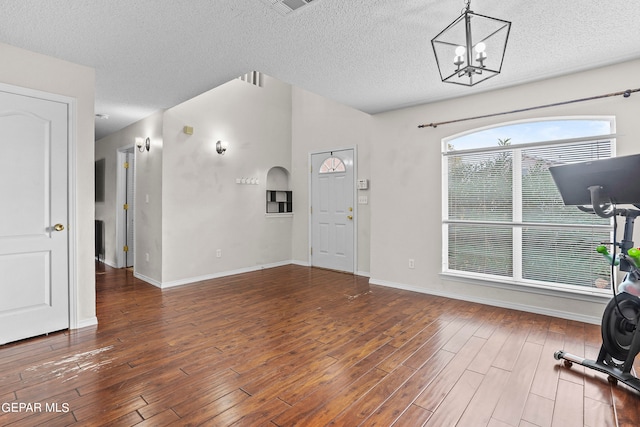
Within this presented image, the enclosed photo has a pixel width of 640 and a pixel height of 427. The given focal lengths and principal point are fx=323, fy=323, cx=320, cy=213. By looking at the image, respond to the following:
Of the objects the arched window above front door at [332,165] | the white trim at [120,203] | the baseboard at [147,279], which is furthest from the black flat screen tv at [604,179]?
the white trim at [120,203]

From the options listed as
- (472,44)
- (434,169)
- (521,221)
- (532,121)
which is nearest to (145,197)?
(434,169)

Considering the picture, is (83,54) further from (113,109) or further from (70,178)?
(113,109)

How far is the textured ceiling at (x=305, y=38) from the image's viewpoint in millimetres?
2215

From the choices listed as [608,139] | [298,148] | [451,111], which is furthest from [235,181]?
[608,139]

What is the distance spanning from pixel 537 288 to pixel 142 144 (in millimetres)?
5715

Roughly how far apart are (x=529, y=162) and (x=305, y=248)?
3978 millimetres

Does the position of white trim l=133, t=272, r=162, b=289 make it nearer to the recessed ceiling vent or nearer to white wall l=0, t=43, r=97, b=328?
white wall l=0, t=43, r=97, b=328

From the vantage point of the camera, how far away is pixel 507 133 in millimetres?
3711

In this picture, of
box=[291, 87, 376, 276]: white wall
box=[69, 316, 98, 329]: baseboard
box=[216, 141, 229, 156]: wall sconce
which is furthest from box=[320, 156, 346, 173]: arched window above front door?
box=[69, 316, 98, 329]: baseboard

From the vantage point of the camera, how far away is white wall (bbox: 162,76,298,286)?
15.4 ft

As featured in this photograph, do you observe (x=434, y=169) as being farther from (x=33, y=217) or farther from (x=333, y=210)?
(x=33, y=217)

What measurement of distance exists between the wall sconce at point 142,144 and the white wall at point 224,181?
0.53 m

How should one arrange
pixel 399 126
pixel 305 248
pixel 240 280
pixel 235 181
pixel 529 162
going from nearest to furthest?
pixel 529 162, pixel 399 126, pixel 240 280, pixel 235 181, pixel 305 248

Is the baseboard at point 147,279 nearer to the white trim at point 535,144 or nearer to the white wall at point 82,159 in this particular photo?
the white wall at point 82,159
